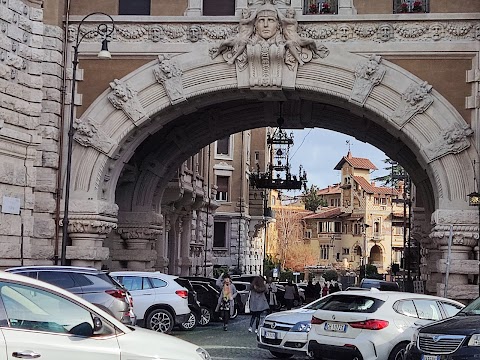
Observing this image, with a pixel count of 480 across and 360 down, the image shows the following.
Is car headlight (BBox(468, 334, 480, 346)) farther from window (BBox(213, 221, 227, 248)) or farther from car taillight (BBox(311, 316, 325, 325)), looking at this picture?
window (BBox(213, 221, 227, 248))

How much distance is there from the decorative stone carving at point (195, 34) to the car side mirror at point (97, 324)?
56.8 feet

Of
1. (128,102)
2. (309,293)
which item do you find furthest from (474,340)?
(309,293)

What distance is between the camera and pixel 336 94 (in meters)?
24.6

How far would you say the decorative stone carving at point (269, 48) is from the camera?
24.5 m

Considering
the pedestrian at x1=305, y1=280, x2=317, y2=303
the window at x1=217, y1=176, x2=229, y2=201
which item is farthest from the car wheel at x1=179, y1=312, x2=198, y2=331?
the window at x1=217, y1=176, x2=229, y2=201

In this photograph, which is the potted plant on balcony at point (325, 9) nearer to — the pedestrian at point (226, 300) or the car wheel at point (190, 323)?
the pedestrian at point (226, 300)

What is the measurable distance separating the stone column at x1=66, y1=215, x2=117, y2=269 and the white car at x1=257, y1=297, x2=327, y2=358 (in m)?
7.87

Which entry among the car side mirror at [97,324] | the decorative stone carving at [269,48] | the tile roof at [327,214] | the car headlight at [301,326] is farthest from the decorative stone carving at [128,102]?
the tile roof at [327,214]

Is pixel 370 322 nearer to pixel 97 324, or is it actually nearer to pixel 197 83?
pixel 97 324

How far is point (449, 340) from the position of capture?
11.3m

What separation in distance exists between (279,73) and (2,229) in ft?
27.6

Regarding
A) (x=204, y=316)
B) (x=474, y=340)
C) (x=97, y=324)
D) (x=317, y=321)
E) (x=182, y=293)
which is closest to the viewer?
(x=97, y=324)

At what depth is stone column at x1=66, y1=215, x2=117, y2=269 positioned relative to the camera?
2470cm

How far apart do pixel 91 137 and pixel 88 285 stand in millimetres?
9968
